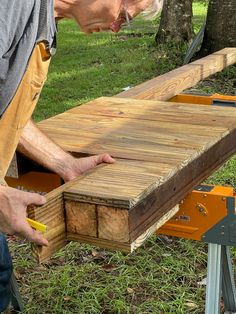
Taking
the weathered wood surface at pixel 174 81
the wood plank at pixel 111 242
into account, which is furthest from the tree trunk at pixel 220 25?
the wood plank at pixel 111 242

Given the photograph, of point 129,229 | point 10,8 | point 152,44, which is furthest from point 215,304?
point 152,44

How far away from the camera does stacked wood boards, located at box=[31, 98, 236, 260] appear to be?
1.79 m

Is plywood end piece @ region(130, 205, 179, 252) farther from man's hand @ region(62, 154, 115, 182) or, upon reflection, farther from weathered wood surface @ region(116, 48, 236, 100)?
weathered wood surface @ region(116, 48, 236, 100)

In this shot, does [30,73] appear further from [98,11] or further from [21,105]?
[98,11]

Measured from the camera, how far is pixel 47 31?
205 cm

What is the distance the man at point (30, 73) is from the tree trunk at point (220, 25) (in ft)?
18.6

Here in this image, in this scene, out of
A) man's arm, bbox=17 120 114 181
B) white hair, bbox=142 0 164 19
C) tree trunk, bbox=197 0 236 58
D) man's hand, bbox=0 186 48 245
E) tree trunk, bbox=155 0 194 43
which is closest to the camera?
man's hand, bbox=0 186 48 245

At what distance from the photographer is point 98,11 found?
211 cm

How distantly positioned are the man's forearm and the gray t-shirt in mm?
290

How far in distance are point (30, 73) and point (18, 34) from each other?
198mm

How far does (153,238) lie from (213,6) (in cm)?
460

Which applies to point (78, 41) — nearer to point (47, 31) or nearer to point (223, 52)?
point (223, 52)

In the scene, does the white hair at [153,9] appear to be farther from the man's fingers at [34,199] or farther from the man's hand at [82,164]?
the man's fingers at [34,199]

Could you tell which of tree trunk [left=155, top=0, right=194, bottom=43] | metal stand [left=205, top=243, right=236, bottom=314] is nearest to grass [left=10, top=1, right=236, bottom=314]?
metal stand [left=205, top=243, right=236, bottom=314]
